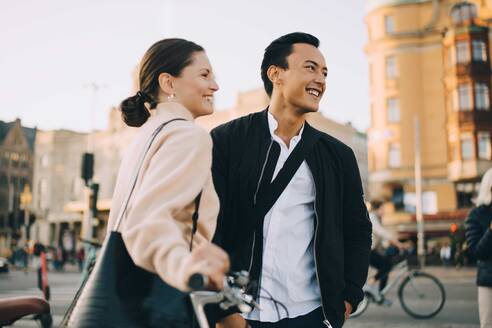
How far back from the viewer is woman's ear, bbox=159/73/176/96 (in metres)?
2.23

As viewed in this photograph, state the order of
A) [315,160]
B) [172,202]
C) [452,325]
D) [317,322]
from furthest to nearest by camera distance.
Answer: [452,325], [315,160], [317,322], [172,202]

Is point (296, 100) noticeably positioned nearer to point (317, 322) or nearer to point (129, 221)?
point (317, 322)

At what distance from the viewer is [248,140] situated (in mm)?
3064

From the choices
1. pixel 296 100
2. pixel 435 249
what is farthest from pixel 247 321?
pixel 435 249

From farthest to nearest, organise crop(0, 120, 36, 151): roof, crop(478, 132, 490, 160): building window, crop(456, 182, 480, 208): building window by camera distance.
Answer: crop(0, 120, 36, 151): roof, crop(456, 182, 480, 208): building window, crop(478, 132, 490, 160): building window

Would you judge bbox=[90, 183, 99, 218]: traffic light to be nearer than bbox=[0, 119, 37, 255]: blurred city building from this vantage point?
Yes

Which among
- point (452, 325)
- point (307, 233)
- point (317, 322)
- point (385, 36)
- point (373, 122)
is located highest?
point (385, 36)

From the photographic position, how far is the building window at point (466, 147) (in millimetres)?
39000

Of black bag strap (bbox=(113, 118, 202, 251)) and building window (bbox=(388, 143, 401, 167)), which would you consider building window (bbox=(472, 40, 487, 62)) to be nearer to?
building window (bbox=(388, 143, 401, 167))

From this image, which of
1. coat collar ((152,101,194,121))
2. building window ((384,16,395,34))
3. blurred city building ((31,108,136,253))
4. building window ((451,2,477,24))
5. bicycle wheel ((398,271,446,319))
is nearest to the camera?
coat collar ((152,101,194,121))

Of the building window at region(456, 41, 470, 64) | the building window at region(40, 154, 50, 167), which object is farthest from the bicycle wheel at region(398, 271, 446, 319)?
the building window at region(40, 154, 50, 167)

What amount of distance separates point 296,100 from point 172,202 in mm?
1434

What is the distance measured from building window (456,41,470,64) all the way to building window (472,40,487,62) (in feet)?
1.42

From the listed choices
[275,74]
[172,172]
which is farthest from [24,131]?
[172,172]
